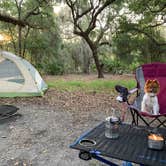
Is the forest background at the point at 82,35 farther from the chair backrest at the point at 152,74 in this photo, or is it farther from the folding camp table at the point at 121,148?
the folding camp table at the point at 121,148

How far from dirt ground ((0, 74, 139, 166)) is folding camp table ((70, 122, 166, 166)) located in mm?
558

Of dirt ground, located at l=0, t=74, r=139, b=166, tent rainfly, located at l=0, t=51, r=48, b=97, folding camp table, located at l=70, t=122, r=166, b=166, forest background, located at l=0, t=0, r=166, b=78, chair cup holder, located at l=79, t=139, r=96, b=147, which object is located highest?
forest background, located at l=0, t=0, r=166, b=78

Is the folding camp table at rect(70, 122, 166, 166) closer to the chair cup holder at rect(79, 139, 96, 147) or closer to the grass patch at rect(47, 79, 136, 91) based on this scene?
the chair cup holder at rect(79, 139, 96, 147)

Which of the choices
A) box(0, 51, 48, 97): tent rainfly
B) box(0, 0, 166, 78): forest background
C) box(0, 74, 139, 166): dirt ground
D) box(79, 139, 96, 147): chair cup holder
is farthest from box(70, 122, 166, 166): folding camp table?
box(0, 0, 166, 78): forest background

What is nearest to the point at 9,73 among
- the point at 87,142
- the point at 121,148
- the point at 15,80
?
the point at 15,80

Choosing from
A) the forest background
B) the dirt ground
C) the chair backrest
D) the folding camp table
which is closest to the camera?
the folding camp table

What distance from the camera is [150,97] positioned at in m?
2.96

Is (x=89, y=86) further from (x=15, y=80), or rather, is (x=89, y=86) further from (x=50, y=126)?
(x=50, y=126)

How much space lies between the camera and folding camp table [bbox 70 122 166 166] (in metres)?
1.55

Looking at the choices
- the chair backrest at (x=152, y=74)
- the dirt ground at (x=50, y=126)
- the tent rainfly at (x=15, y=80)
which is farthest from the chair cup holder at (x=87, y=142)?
the tent rainfly at (x=15, y=80)

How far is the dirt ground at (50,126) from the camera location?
2.39m

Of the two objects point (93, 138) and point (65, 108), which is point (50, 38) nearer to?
point (65, 108)

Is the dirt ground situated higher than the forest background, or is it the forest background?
the forest background

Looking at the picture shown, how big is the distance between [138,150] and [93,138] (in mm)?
374
